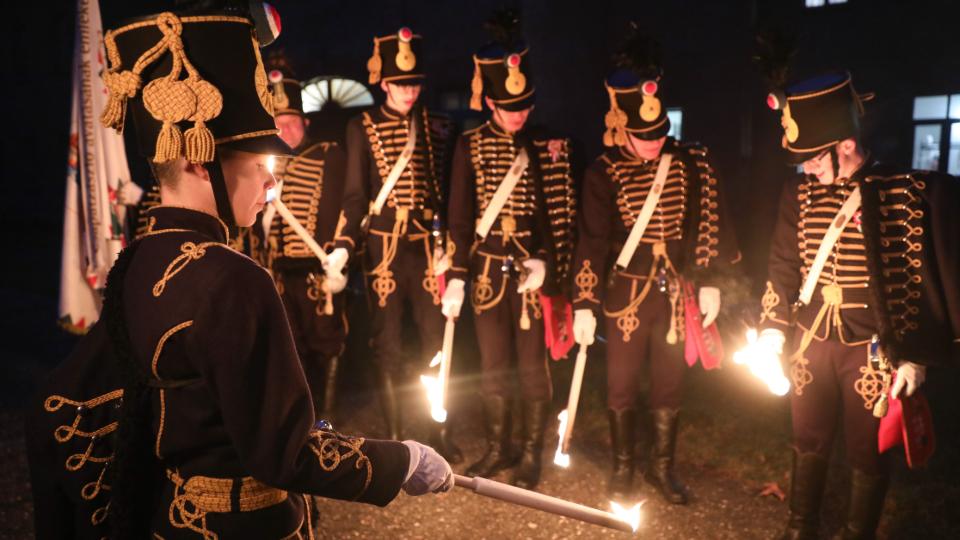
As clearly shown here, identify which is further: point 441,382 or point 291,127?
point 291,127

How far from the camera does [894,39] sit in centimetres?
1270

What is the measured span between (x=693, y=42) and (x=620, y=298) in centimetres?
947

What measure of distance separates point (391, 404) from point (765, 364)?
119 inches

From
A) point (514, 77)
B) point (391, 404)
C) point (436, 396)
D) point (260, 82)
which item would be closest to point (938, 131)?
point (514, 77)

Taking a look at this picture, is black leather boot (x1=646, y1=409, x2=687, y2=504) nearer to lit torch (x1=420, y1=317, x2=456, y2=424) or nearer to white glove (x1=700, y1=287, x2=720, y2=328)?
white glove (x1=700, y1=287, x2=720, y2=328)

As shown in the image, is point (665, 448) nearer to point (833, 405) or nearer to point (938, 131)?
point (833, 405)

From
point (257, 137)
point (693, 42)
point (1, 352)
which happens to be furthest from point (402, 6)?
point (257, 137)

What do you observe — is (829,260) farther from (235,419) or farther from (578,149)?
(235,419)

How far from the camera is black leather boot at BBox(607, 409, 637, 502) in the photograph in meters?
5.47

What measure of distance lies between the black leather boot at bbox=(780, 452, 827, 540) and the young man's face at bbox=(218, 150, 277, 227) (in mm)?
3724

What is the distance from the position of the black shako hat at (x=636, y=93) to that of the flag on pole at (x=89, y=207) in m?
3.89

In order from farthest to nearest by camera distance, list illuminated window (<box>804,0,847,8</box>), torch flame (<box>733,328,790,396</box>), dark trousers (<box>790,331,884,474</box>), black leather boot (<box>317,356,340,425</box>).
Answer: illuminated window (<box>804,0,847,8</box>) → black leather boot (<box>317,356,340,425</box>) → torch flame (<box>733,328,790,396</box>) → dark trousers (<box>790,331,884,474</box>)

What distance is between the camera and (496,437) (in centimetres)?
592

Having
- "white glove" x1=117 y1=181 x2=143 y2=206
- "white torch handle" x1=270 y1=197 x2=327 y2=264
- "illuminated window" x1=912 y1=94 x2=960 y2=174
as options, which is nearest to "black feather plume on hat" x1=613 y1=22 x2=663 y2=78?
"white torch handle" x1=270 y1=197 x2=327 y2=264
